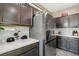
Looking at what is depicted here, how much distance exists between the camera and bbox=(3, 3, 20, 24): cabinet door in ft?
4.37

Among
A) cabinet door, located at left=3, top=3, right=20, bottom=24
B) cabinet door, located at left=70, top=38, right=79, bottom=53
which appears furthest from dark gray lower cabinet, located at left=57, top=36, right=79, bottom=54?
cabinet door, located at left=3, top=3, right=20, bottom=24

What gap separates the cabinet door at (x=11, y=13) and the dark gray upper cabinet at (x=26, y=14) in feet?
0.51

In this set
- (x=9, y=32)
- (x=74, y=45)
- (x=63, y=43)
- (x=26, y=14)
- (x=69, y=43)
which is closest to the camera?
(x=9, y=32)

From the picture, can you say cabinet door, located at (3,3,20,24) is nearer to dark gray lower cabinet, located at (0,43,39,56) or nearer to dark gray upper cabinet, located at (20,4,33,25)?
dark gray upper cabinet, located at (20,4,33,25)

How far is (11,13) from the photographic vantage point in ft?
4.77

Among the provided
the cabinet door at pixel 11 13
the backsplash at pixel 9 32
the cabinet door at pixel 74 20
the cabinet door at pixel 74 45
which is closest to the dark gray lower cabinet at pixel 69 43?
the cabinet door at pixel 74 45

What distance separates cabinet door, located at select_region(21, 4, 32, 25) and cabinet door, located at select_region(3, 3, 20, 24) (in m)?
0.16

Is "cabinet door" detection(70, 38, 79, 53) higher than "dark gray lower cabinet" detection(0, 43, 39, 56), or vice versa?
"dark gray lower cabinet" detection(0, 43, 39, 56)

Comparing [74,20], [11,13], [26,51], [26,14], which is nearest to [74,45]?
[74,20]

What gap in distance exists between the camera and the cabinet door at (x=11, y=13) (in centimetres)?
133

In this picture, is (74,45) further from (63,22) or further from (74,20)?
(63,22)

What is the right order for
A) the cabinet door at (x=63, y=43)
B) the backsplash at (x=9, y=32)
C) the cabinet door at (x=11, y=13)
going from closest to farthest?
the cabinet door at (x=11, y=13)
the backsplash at (x=9, y=32)
the cabinet door at (x=63, y=43)

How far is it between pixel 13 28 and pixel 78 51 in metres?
2.65

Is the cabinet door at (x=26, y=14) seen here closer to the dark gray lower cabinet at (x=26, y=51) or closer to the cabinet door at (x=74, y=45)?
the dark gray lower cabinet at (x=26, y=51)
